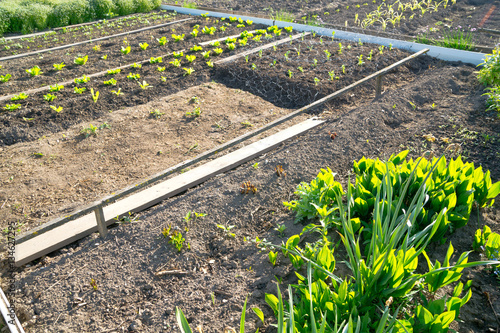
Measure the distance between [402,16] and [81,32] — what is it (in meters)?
7.35

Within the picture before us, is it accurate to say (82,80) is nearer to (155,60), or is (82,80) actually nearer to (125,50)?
(155,60)

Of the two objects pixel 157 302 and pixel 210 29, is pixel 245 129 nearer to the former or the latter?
pixel 157 302

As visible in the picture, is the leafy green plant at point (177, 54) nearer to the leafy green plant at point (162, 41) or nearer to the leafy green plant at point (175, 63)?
the leafy green plant at point (175, 63)

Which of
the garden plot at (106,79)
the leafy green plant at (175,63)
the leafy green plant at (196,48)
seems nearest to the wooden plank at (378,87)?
the garden plot at (106,79)

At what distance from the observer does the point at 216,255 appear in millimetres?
2643

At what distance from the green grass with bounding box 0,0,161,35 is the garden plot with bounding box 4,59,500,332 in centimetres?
773

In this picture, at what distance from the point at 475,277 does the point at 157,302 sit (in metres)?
1.98

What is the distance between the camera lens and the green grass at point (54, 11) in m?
8.38

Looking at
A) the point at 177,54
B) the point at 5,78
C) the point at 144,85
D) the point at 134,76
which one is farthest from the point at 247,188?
the point at 5,78

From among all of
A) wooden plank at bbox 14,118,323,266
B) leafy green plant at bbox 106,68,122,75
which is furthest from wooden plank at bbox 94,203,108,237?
leafy green plant at bbox 106,68,122,75

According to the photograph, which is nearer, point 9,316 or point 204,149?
point 9,316

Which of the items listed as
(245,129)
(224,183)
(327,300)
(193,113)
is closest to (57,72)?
(193,113)

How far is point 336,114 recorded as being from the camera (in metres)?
4.68

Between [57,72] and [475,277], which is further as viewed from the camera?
[57,72]
